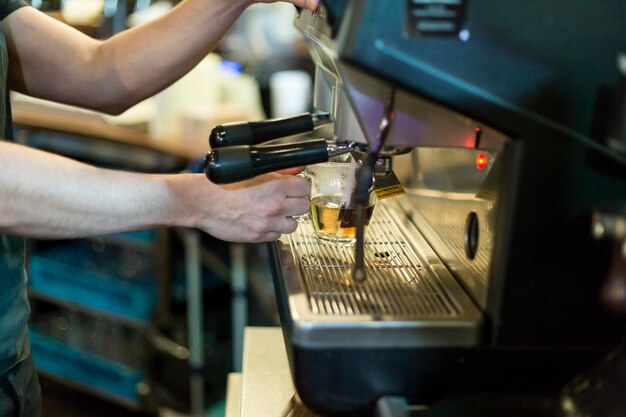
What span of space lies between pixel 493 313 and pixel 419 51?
25cm

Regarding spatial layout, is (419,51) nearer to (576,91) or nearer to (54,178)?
(576,91)

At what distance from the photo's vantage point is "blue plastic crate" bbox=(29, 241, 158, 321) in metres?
1.92

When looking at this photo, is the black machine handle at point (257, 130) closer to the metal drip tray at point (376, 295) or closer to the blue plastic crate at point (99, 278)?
the metal drip tray at point (376, 295)

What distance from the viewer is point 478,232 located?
0.72 m

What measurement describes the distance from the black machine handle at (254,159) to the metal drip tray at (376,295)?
0.12m

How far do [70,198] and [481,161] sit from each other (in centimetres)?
40

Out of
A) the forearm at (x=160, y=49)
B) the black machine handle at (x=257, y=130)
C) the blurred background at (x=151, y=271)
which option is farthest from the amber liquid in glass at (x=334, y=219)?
the blurred background at (x=151, y=271)

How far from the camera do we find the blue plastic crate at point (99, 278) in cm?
192

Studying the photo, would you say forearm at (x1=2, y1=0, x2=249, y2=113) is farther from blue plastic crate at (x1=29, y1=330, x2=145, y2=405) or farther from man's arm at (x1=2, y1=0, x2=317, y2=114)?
blue plastic crate at (x1=29, y1=330, x2=145, y2=405)

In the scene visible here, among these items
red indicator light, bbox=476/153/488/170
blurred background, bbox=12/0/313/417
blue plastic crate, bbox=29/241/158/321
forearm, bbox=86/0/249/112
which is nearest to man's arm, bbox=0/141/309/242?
red indicator light, bbox=476/153/488/170

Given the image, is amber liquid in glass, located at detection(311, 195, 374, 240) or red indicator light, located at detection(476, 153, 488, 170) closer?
red indicator light, located at detection(476, 153, 488, 170)

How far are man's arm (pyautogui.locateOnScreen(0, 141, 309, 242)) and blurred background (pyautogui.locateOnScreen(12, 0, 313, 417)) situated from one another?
1.00 m

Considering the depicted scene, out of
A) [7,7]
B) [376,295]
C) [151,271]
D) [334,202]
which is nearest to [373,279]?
[376,295]

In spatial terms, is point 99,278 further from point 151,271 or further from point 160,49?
→ point 160,49
